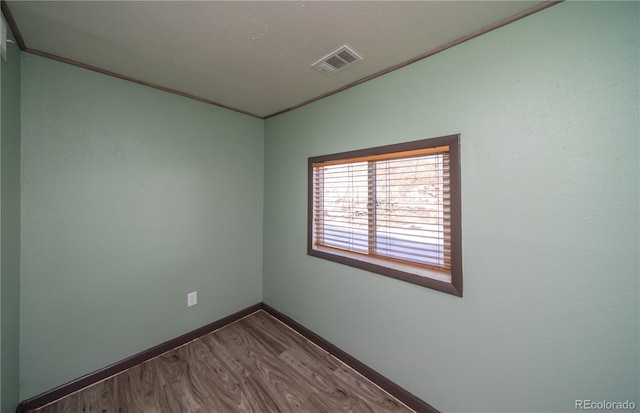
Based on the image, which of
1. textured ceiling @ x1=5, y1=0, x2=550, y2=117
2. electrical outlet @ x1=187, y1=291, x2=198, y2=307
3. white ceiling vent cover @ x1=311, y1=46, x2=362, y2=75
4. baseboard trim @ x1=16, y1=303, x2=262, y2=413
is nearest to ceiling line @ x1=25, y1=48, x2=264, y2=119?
textured ceiling @ x1=5, y1=0, x2=550, y2=117

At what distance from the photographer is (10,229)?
1.29 m

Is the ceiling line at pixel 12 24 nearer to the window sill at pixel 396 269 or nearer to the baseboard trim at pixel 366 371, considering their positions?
the window sill at pixel 396 269

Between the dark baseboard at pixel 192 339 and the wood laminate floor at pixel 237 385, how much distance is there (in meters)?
0.04

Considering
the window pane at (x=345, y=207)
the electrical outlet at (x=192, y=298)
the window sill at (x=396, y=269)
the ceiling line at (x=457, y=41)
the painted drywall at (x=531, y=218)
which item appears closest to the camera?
the painted drywall at (x=531, y=218)

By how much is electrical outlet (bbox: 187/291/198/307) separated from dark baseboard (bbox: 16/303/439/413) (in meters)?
0.27

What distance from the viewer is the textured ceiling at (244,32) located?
1121 mm

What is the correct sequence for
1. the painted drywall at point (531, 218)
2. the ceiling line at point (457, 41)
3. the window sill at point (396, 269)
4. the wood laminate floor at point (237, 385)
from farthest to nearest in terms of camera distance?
the wood laminate floor at point (237, 385) < the window sill at point (396, 269) < the ceiling line at point (457, 41) < the painted drywall at point (531, 218)

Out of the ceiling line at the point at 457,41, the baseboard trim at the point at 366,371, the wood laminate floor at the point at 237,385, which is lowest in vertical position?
the wood laminate floor at the point at 237,385

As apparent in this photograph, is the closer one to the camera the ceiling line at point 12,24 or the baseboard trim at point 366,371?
the ceiling line at point 12,24

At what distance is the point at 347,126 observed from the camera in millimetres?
1926

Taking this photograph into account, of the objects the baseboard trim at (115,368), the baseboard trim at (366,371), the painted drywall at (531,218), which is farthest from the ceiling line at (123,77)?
the baseboard trim at (366,371)

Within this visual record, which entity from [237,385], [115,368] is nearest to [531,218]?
[237,385]

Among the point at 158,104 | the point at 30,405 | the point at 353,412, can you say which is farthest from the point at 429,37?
the point at 30,405

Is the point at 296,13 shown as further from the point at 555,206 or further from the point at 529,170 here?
the point at 555,206
